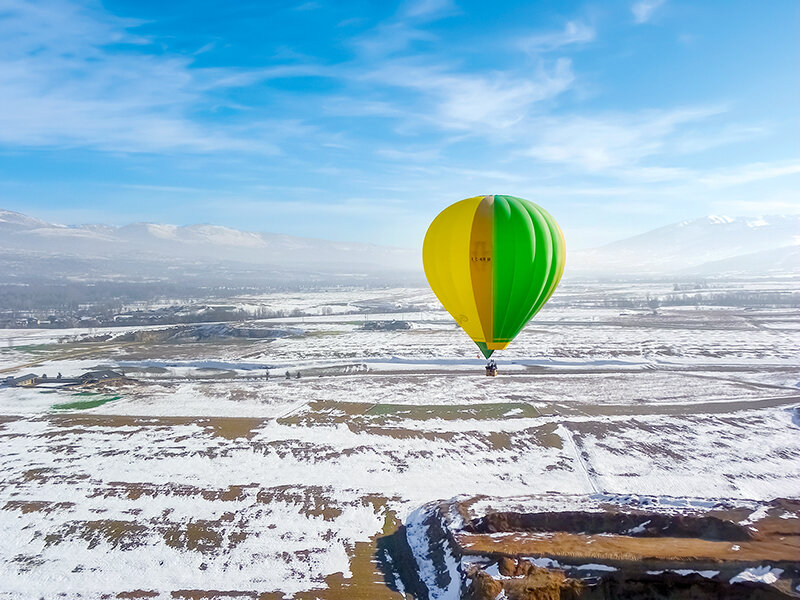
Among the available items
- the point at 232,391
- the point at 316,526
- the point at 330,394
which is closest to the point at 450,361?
the point at 330,394

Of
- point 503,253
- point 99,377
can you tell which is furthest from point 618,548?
point 99,377

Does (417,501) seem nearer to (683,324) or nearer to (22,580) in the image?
(22,580)

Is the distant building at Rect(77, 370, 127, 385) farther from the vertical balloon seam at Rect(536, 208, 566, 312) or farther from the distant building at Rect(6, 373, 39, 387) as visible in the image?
the vertical balloon seam at Rect(536, 208, 566, 312)

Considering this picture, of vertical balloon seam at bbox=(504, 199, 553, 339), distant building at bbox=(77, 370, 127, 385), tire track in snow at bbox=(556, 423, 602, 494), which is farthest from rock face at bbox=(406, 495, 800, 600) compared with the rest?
distant building at bbox=(77, 370, 127, 385)

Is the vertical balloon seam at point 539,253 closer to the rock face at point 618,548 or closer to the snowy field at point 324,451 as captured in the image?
the rock face at point 618,548

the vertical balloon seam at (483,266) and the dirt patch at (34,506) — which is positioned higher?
the vertical balloon seam at (483,266)

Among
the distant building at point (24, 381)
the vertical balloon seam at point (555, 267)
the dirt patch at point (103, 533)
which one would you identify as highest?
the vertical balloon seam at point (555, 267)

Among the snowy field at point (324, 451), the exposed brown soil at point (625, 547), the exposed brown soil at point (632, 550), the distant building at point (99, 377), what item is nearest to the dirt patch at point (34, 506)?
the snowy field at point (324, 451)
